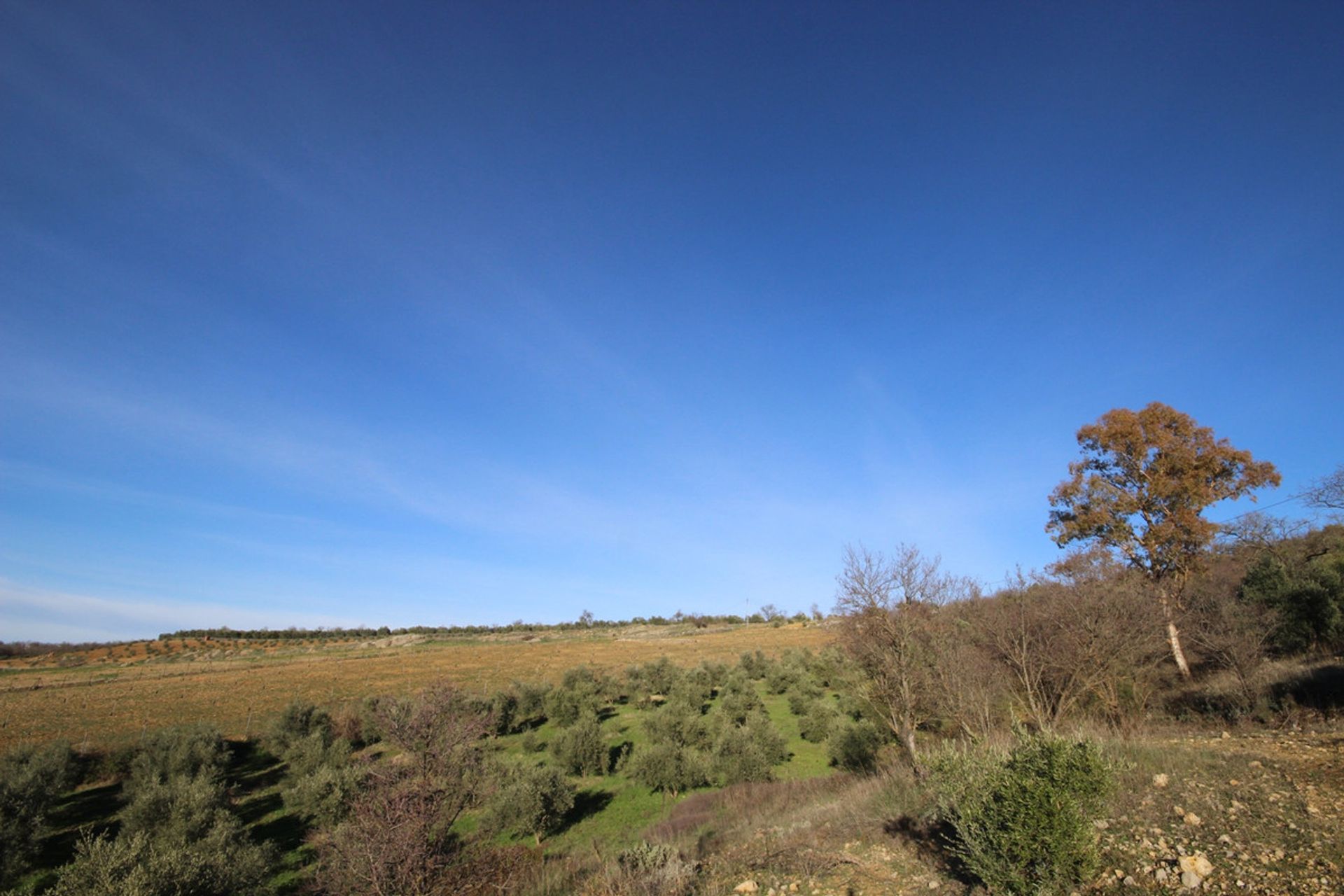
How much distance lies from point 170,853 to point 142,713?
40.5m

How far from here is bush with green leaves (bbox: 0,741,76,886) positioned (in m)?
15.7

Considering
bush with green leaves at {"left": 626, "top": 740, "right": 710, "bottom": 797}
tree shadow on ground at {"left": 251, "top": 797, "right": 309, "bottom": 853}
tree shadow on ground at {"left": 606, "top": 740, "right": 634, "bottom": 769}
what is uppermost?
bush with green leaves at {"left": 626, "top": 740, "right": 710, "bottom": 797}

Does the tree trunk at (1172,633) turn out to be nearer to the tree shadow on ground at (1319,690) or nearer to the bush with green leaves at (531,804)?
the tree shadow on ground at (1319,690)

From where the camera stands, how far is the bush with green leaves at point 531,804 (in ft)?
60.0

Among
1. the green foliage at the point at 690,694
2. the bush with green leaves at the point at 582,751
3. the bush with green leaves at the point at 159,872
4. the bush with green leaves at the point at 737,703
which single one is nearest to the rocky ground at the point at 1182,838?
the bush with green leaves at the point at 159,872

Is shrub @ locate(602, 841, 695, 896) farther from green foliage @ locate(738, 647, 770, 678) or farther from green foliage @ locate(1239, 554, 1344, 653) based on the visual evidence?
green foliage @ locate(738, 647, 770, 678)

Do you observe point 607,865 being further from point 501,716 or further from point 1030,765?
point 501,716

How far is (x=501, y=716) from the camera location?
33.6m

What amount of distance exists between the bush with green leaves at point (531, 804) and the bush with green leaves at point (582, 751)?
5.76 metres

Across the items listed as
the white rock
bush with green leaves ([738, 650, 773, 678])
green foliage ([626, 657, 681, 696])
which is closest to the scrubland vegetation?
the white rock

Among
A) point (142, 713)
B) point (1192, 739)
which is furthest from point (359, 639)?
point (1192, 739)

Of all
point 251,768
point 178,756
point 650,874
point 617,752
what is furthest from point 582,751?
point 251,768

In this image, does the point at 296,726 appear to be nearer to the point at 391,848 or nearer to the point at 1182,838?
the point at 391,848

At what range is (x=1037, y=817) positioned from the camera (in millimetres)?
7004
